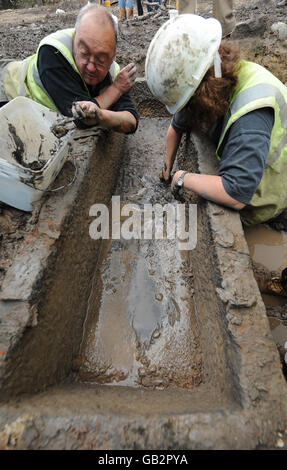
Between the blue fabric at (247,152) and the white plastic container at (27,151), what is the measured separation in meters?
1.07

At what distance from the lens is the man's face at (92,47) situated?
207cm

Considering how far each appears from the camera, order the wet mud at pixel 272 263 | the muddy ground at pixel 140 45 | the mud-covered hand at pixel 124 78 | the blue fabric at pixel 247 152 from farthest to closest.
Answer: the mud-covered hand at pixel 124 78, the muddy ground at pixel 140 45, the wet mud at pixel 272 263, the blue fabric at pixel 247 152

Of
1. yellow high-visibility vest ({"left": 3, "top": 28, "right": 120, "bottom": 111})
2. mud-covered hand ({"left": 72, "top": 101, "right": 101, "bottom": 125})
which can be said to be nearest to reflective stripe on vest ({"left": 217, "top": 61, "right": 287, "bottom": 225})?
mud-covered hand ({"left": 72, "top": 101, "right": 101, "bottom": 125})

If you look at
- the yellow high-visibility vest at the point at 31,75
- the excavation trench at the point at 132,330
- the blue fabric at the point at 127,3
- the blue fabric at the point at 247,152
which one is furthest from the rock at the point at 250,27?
the blue fabric at the point at 127,3

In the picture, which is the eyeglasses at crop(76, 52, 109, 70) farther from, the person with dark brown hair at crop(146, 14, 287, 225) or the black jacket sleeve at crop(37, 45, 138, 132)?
the person with dark brown hair at crop(146, 14, 287, 225)

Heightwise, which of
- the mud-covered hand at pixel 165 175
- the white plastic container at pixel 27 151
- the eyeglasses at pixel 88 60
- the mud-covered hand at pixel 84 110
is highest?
the eyeglasses at pixel 88 60

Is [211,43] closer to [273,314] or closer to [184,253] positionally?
[184,253]

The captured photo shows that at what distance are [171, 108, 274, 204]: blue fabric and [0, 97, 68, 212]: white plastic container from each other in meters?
1.07

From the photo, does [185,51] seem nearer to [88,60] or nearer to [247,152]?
[247,152]

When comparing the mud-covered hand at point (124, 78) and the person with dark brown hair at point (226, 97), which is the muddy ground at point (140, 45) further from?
the mud-covered hand at point (124, 78)

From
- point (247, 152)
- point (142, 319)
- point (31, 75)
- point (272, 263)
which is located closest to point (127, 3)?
point (31, 75)

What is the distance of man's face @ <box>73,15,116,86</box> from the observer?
207 centimetres

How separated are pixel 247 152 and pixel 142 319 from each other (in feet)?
4.19
